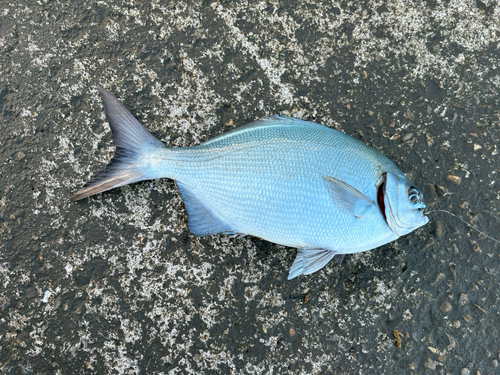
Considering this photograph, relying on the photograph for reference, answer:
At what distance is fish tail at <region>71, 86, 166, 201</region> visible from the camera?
1889mm

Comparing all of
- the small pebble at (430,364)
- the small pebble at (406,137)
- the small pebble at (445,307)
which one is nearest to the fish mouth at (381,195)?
the small pebble at (406,137)

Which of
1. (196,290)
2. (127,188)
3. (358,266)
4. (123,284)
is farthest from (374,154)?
(123,284)

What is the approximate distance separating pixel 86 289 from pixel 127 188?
0.64m

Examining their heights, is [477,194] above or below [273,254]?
above

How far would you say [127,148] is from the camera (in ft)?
6.26

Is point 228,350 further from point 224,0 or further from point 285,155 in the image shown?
point 224,0

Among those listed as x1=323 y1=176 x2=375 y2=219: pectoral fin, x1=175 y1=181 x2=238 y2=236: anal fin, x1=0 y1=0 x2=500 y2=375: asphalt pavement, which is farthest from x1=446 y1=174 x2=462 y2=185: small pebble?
x1=175 y1=181 x2=238 y2=236: anal fin

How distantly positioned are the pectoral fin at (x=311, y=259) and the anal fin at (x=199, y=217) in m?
0.39

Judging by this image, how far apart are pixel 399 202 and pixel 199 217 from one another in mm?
1058

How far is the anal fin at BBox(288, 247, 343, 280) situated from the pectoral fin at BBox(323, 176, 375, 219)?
0.26 m

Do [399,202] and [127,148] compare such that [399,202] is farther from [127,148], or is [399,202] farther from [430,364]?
[127,148]

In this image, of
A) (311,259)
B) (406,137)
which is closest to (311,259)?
(311,259)

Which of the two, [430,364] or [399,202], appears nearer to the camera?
[399,202]

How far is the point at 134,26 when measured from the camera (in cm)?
219
